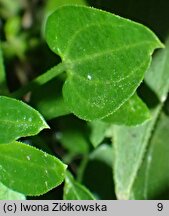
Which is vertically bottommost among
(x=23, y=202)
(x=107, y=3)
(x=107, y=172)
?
(x=107, y=172)

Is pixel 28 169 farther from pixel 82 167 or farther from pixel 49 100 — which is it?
pixel 82 167

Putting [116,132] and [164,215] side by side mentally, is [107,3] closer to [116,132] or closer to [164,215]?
[116,132]

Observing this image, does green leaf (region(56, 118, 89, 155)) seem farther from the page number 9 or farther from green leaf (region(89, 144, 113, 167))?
the page number 9

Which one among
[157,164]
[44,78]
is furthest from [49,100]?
[157,164]

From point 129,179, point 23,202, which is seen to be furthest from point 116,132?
point 23,202

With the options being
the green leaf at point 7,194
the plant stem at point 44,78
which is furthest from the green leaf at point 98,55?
the green leaf at point 7,194

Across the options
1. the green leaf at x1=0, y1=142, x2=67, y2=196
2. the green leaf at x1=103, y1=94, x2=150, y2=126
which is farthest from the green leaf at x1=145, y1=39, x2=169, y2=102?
the green leaf at x1=0, y1=142, x2=67, y2=196
